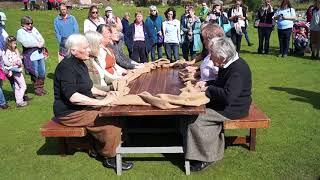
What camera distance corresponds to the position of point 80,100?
4.85 m

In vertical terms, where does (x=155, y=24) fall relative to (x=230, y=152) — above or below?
above

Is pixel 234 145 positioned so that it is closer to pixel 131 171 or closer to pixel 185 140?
pixel 185 140

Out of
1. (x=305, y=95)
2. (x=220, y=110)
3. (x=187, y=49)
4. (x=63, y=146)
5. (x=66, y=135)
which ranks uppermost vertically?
(x=187, y=49)

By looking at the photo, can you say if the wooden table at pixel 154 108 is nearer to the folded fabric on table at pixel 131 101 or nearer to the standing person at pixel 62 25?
the folded fabric on table at pixel 131 101

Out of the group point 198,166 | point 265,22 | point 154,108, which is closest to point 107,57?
point 154,108

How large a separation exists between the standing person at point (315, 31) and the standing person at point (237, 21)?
6.87 ft

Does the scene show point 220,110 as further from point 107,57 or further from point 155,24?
point 155,24

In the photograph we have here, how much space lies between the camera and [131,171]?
202 inches

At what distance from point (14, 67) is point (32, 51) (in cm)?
105

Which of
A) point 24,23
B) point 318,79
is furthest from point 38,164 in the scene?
point 318,79

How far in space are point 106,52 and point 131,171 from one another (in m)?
2.22

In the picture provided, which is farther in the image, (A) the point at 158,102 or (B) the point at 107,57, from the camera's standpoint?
(B) the point at 107,57

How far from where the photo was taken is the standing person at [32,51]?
28.9 ft

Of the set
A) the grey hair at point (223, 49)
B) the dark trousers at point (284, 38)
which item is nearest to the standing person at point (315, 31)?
the dark trousers at point (284, 38)
